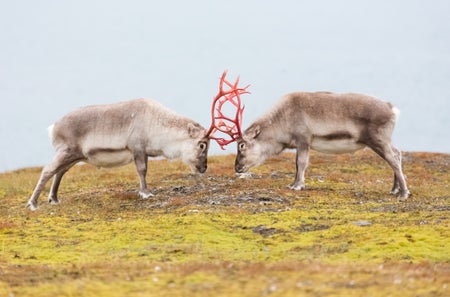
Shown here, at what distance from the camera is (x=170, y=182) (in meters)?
32.8

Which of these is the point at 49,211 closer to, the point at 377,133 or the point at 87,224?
the point at 87,224

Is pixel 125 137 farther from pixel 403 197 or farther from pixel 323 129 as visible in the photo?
pixel 403 197

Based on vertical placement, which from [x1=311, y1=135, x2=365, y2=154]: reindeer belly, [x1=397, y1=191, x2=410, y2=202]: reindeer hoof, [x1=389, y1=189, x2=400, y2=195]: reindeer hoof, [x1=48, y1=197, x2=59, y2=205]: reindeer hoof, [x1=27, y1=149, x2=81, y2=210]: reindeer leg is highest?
[x1=311, y1=135, x2=365, y2=154]: reindeer belly

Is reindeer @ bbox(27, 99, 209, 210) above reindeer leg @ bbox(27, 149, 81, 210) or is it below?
above

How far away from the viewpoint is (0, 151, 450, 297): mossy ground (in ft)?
40.9

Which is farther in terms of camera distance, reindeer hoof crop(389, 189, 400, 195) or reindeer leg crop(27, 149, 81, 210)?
reindeer hoof crop(389, 189, 400, 195)

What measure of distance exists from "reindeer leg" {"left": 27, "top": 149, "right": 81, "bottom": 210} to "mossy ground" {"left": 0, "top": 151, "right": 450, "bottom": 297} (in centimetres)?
47

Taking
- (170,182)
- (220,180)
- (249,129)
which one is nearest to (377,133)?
(249,129)

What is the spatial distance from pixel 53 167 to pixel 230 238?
950 centimetres

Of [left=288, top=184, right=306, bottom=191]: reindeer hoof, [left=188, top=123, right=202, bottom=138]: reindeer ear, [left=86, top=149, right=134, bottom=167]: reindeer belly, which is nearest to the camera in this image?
[left=86, top=149, right=134, bottom=167]: reindeer belly

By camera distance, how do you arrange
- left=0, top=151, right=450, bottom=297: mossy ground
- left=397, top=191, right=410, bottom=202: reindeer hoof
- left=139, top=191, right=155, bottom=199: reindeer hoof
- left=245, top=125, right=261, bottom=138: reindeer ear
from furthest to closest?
left=245, top=125, right=261, bottom=138: reindeer ear
left=139, top=191, right=155, bottom=199: reindeer hoof
left=397, top=191, right=410, bottom=202: reindeer hoof
left=0, top=151, right=450, bottom=297: mossy ground

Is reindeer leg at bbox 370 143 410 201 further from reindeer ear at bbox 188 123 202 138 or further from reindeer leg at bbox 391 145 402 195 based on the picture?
reindeer ear at bbox 188 123 202 138

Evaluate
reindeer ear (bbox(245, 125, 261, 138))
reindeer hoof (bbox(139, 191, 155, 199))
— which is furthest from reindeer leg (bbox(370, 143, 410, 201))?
reindeer hoof (bbox(139, 191, 155, 199))

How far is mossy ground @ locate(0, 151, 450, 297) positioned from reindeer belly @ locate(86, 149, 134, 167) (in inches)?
60.2
